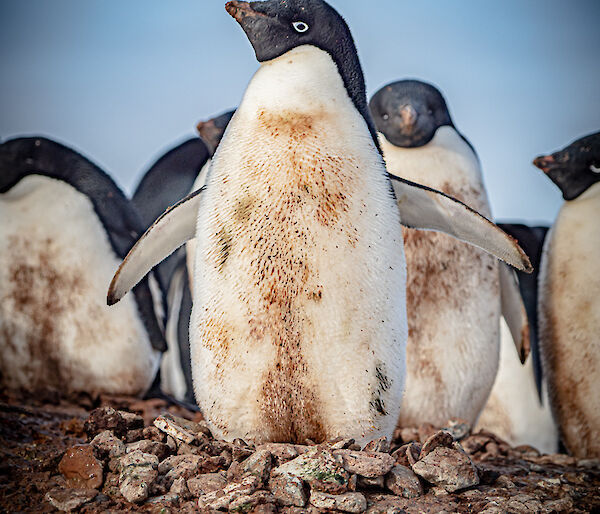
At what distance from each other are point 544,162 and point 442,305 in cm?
84

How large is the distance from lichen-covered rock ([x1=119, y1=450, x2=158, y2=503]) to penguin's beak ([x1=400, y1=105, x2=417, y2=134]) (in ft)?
6.11

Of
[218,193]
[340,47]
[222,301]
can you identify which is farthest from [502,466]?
[340,47]

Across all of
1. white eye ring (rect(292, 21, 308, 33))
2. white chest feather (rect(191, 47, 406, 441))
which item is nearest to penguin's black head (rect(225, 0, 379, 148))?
white eye ring (rect(292, 21, 308, 33))

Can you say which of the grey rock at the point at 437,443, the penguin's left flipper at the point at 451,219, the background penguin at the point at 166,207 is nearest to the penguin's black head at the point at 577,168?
the penguin's left flipper at the point at 451,219

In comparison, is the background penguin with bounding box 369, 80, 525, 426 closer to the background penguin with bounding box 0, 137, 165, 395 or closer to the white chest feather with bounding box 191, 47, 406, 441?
the white chest feather with bounding box 191, 47, 406, 441

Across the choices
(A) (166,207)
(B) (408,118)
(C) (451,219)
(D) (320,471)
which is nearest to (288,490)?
(D) (320,471)

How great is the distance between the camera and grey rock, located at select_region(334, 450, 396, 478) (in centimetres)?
147

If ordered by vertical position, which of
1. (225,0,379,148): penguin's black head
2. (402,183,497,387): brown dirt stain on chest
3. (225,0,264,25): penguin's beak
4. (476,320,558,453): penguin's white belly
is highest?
(225,0,264,25): penguin's beak

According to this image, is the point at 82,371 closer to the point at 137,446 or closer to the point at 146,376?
the point at 146,376

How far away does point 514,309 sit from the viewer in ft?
9.99

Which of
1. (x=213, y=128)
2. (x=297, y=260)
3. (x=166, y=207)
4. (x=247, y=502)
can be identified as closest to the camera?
(x=247, y=502)

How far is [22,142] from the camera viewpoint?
10.5 ft

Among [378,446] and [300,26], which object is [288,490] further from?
[300,26]

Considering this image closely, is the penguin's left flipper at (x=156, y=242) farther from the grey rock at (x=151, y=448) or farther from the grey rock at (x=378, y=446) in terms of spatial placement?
the grey rock at (x=378, y=446)
